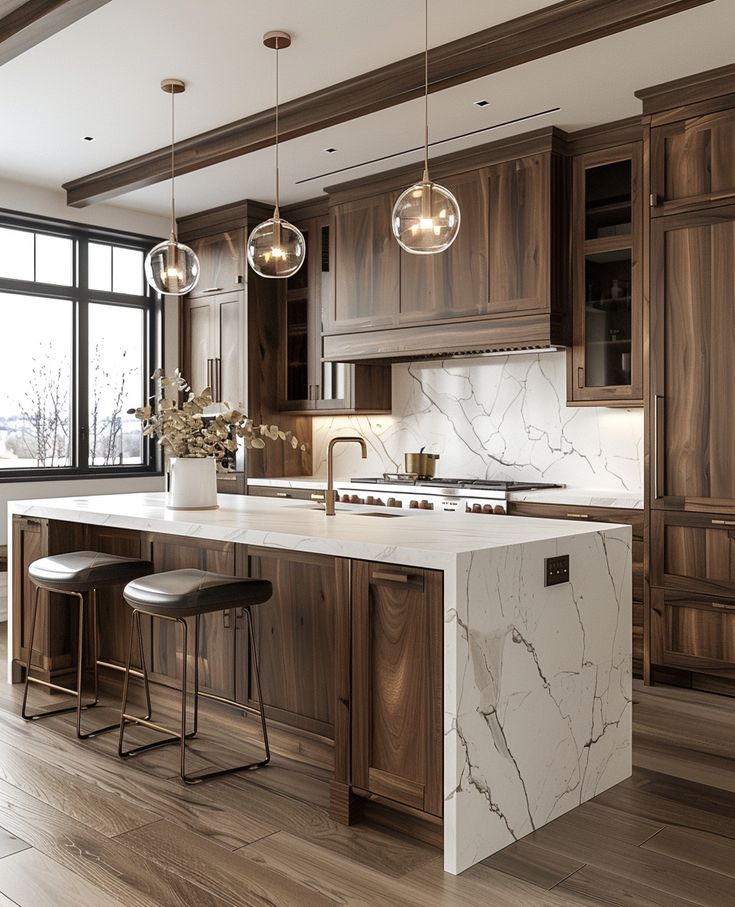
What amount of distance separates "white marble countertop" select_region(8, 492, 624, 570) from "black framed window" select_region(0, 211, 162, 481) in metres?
2.04

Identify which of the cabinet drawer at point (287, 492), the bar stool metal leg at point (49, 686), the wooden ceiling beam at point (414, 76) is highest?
the wooden ceiling beam at point (414, 76)

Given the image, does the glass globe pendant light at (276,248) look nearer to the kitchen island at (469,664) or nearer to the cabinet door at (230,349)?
the kitchen island at (469,664)

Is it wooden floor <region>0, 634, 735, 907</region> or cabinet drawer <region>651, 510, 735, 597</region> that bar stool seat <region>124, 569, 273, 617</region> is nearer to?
wooden floor <region>0, 634, 735, 907</region>

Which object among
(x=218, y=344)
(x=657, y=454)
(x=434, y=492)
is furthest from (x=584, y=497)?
(x=218, y=344)

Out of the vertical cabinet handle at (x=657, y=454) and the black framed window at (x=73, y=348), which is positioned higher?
the black framed window at (x=73, y=348)

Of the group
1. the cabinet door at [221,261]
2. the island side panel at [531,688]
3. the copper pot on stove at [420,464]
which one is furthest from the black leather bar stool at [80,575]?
the cabinet door at [221,261]

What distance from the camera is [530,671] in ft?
8.41

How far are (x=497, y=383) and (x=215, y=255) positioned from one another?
2.34 meters

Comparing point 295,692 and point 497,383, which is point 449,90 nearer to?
point 497,383

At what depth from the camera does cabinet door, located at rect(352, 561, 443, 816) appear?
242cm

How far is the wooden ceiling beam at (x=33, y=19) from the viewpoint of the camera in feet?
10.5

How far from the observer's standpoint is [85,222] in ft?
20.0

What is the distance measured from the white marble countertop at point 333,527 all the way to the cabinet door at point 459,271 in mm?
1679

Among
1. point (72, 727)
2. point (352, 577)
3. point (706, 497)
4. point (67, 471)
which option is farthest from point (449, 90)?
point (67, 471)
